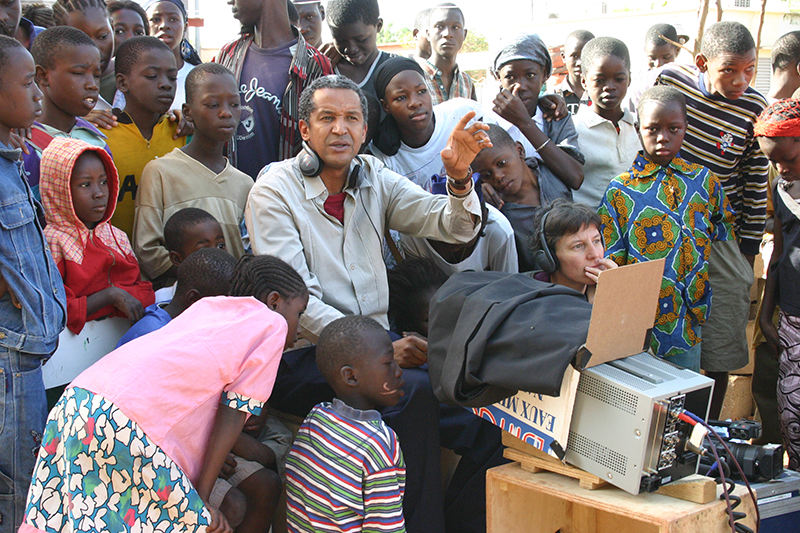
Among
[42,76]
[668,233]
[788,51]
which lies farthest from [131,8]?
[788,51]

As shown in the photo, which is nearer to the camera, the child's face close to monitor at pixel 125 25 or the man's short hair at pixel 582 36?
the child's face close to monitor at pixel 125 25

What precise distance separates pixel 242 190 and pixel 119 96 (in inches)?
42.1

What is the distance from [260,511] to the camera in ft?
8.14

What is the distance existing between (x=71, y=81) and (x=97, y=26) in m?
0.94

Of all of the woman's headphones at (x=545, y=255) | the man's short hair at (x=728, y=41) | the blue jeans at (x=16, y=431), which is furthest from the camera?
the man's short hair at (x=728, y=41)

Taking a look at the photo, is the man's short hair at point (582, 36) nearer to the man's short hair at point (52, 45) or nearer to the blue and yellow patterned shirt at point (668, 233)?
the blue and yellow patterned shirt at point (668, 233)

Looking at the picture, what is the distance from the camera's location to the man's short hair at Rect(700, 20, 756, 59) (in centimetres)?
374

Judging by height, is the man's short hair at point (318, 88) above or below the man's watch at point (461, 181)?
above

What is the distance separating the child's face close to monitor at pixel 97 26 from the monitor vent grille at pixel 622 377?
328 centimetres

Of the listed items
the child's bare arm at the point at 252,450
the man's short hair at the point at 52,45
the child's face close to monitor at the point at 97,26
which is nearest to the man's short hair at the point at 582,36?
the child's face close to monitor at the point at 97,26

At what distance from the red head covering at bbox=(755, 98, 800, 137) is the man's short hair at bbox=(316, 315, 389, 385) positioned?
2295 millimetres

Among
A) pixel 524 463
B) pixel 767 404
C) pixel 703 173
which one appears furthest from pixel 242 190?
pixel 767 404

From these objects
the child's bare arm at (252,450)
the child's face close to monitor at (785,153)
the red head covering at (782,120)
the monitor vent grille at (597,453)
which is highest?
the red head covering at (782,120)

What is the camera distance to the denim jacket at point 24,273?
2340mm
